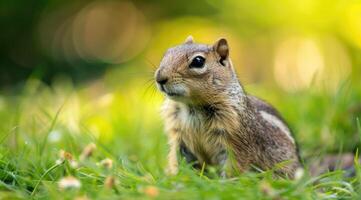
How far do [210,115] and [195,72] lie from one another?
0.26 m

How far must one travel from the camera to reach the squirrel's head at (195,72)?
3812 millimetres

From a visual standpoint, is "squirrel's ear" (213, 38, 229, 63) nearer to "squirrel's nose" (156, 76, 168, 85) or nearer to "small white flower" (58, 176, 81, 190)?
"squirrel's nose" (156, 76, 168, 85)

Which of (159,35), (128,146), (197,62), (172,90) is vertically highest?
(159,35)

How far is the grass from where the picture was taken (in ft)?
10.2

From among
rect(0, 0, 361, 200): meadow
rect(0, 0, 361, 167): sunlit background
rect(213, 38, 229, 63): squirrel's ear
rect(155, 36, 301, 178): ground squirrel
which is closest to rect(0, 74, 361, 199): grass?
rect(0, 0, 361, 200): meadow

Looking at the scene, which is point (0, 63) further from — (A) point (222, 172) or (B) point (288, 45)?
(A) point (222, 172)

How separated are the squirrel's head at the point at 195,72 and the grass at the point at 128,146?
0.41 meters

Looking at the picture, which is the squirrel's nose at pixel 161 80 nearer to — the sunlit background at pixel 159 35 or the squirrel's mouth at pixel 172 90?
the squirrel's mouth at pixel 172 90

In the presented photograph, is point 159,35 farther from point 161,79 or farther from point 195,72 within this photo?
point 161,79

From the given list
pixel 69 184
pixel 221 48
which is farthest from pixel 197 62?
pixel 69 184

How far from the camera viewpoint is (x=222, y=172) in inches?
153

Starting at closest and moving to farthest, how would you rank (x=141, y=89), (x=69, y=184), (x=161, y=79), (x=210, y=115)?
(x=69, y=184), (x=161, y=79), (x=210, y=115), (x=141, y=89)

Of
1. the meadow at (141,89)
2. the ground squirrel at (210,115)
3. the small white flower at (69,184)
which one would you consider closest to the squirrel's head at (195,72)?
the ground squirrel at (210,115)

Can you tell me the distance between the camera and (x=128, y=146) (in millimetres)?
5109
